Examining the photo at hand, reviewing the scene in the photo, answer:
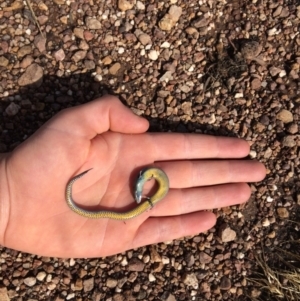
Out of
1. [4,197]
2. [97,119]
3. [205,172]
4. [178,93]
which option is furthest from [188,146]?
[4,197]

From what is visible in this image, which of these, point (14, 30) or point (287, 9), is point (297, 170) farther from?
point (14, 30)

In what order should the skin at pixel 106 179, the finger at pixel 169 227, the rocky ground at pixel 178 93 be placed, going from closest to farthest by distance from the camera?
the skin at pixel 106 179, the finger at pixel 169 227, the rocky ground at pixel 178 93

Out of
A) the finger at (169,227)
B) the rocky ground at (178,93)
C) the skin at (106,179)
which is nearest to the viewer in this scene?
the skin at (106,179)

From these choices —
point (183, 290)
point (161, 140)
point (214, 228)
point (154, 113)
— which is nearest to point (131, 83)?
point (154, 113)

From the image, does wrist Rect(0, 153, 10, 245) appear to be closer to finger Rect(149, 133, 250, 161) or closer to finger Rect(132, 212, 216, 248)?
finger Rect(132, 212, 216, 248)

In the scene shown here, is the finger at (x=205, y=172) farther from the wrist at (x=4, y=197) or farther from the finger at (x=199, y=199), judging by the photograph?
the wrist at (x=4, y=197)

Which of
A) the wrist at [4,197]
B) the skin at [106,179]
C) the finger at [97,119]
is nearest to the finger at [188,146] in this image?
the skin at [106,179]

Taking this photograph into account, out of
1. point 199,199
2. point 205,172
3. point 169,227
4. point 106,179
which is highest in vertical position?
point 106,179

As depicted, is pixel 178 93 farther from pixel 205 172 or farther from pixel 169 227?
pixel 169 227

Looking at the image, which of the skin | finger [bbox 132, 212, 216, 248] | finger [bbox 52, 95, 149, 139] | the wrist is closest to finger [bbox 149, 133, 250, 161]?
the skin
